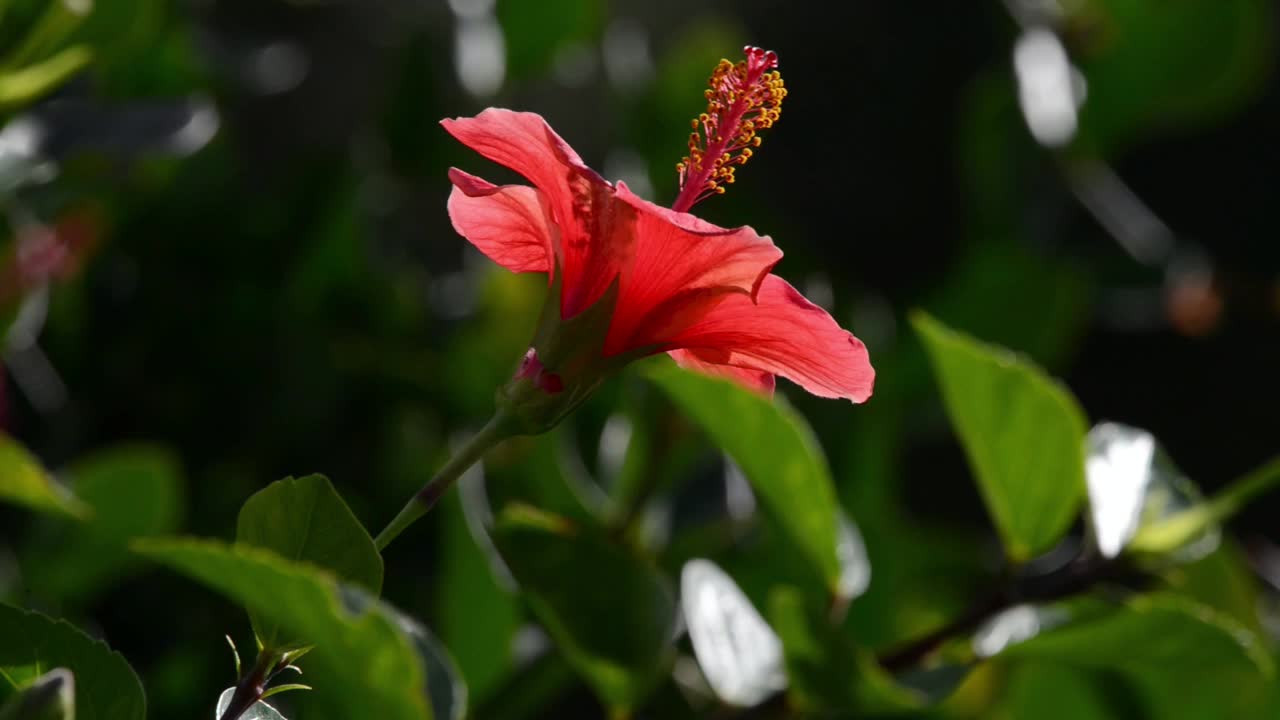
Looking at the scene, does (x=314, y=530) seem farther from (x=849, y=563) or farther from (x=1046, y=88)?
(x=1046, y=88)

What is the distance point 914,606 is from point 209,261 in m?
0.66

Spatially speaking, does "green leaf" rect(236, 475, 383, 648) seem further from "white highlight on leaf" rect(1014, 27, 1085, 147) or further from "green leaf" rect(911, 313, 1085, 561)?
"white highlight on leaf" rect(1014, 27, 1085, 147)

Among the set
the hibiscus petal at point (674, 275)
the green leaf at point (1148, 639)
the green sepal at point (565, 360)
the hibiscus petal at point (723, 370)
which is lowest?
the green leaf at point (1148, 639)

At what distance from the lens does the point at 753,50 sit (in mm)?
552

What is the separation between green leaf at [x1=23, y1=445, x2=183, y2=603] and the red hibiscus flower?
Answer: 0.44 m

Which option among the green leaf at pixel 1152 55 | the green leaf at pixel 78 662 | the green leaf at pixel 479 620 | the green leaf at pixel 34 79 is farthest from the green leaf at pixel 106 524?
the green leaf at pixel 1152 55

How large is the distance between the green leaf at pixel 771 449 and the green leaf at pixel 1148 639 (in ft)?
0.35

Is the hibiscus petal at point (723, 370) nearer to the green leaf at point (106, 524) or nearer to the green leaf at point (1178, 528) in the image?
the green leaf at point (1178, 528)

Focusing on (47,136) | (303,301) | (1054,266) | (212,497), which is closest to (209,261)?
(303,301)

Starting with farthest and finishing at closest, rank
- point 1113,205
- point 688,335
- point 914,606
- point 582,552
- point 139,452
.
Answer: point 1113,205 < point 914,606 < point 139,452 < point 582,552 < point 688,335

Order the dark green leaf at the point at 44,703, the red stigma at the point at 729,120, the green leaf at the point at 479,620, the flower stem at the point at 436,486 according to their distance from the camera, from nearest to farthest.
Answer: the dark green leaf at the point at 44,703, the flower stem at the point at 436,486, the red stigma at the point at 729,120, the green leaf at the point at 479,620

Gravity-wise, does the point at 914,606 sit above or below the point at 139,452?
below

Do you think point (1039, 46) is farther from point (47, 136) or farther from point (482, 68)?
point (47, 136)

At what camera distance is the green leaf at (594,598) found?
1.96 feet
